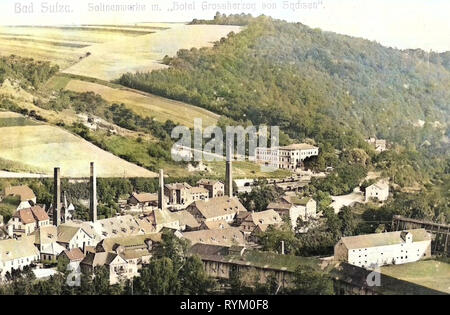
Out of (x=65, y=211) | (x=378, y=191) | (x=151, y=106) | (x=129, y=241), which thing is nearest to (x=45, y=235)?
(x=65, y=211)

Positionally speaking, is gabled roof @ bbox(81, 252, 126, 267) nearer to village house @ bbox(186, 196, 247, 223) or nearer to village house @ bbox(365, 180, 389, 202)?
village house @ bbox(186, 196, 247, 223)

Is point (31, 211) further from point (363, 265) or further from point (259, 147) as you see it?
point (363, 265)

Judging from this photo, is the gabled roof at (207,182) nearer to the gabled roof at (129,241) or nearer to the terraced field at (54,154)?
the terraced field at (54,154)

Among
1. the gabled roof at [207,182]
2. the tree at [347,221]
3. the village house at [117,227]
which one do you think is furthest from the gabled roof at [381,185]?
the village house at [117,227]

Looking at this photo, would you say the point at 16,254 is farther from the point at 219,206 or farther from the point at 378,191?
the point at 378,191
